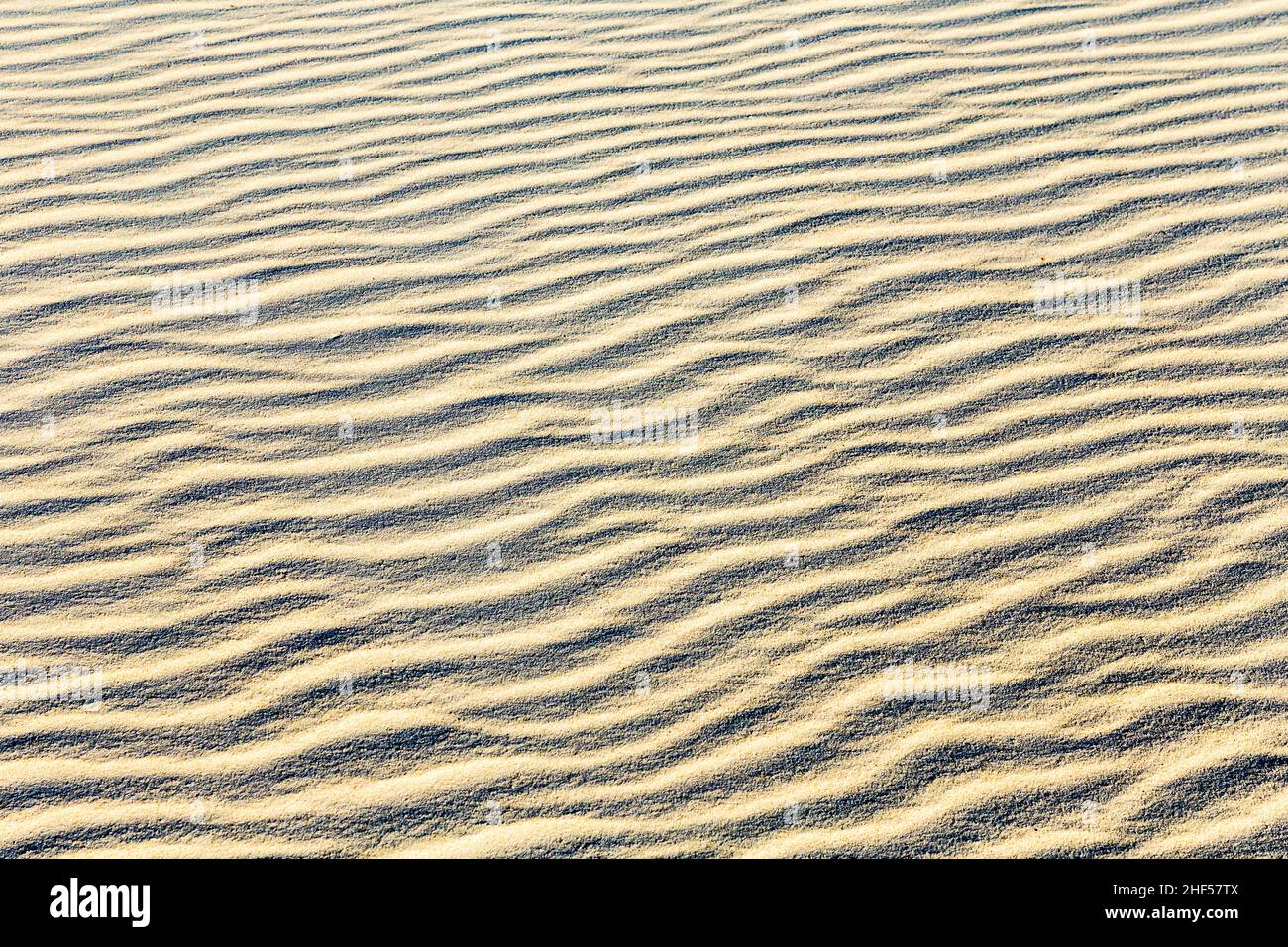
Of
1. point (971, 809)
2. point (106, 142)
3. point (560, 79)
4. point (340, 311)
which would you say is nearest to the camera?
point (971, 809)

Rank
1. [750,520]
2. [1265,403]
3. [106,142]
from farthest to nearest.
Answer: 1. [106,142]
2. [1265,403]
3. [750,520]

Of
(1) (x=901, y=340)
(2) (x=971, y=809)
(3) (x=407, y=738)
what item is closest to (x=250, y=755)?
(3) (x=407, y=738)

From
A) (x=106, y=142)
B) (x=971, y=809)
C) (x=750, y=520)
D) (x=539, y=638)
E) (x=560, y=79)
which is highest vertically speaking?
(x=560, y=79)

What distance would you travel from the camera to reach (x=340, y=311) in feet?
13.1

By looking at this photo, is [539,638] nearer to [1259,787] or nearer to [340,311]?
[340,311]

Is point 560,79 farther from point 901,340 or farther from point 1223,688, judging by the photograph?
point 1223,688

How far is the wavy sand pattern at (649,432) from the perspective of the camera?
292 centimetres

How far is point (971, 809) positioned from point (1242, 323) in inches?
81.8

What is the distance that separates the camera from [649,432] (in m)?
3.64

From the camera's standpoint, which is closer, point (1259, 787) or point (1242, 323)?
point (1259, 787)

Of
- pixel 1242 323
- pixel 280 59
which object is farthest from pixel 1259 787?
pixel 280 59

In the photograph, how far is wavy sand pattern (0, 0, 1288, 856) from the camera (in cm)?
292

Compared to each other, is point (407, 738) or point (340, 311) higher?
point (340, 311)

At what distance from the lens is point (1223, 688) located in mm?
3055
